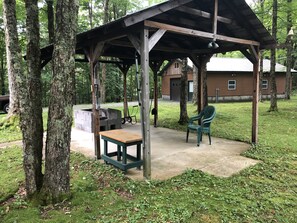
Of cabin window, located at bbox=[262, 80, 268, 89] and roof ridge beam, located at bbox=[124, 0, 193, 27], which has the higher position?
roof ridge beam, located at bbox=[124, 0, 193, 27]

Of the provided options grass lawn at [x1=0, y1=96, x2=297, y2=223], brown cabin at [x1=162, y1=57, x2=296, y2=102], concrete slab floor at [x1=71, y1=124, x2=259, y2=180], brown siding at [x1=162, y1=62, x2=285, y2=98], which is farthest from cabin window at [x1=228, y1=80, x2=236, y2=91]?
grass lawn at [x1=0, y1=96, x2=297, y2=223]

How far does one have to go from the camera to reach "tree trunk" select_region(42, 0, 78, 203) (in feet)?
8.82

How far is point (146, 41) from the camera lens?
12.1ft

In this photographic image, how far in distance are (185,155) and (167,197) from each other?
2006mm

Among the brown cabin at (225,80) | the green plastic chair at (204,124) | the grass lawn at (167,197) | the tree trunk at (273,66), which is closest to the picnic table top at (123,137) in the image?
the grass lawn at (167,197)

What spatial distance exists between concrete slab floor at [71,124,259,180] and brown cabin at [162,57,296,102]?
40.9ft

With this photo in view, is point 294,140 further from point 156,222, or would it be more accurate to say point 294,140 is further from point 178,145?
point 156,222

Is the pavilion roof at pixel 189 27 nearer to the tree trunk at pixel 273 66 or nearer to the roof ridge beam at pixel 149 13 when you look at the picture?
the roof ridge beam at pixel 149 13

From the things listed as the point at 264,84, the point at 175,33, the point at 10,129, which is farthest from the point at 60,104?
the point at 264,84

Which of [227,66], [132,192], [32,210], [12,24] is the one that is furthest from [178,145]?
[227,66]

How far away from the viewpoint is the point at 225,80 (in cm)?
1891

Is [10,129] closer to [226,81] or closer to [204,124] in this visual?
[204,124]

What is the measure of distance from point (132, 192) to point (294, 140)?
512 centimetres

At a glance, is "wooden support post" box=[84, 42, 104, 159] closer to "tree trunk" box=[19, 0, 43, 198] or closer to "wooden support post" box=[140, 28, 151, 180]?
"wooden support post" box=[140, 28, 151, 180]
